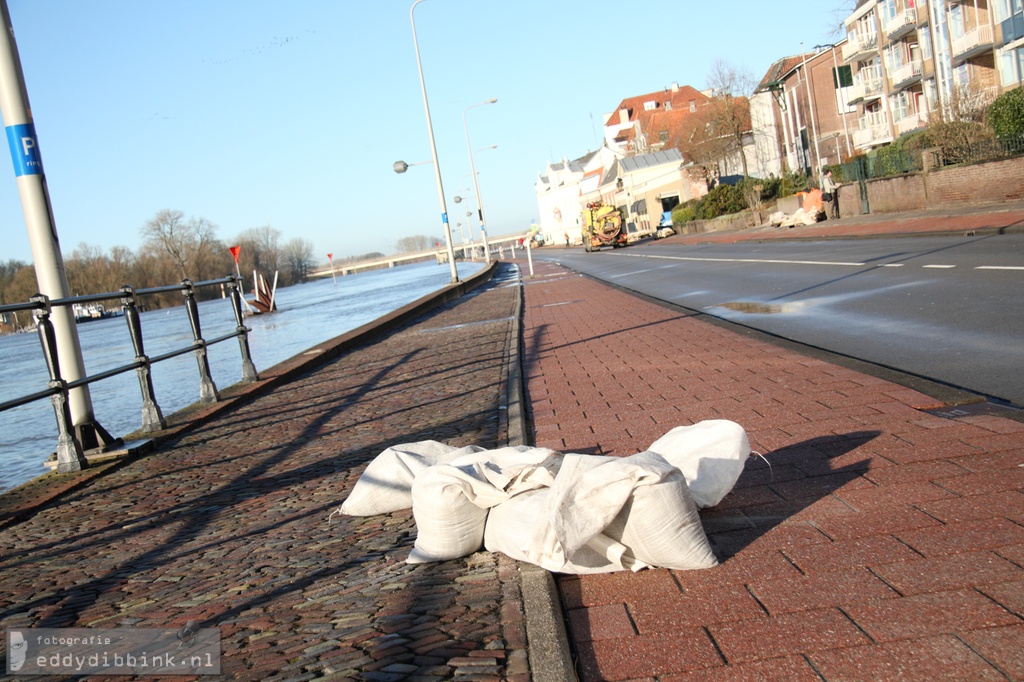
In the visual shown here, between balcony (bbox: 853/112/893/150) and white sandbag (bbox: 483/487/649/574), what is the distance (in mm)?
61317

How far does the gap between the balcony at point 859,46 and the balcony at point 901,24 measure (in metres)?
4.22

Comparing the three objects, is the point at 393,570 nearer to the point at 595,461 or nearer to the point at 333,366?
the point at 595,461

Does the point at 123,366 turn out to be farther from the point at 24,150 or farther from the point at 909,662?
the point at 909,662

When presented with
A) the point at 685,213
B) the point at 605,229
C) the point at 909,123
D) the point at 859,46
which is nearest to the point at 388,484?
the point at 909,123

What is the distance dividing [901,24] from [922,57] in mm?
2339

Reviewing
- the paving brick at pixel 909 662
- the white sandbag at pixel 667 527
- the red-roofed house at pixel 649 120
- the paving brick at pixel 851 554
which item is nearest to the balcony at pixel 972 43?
the paving brick at pixel 851 554

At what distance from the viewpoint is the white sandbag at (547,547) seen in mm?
3553

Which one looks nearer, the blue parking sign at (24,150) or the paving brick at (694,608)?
the paving brick at (694,608)

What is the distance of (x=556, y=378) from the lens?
9039 millimetres

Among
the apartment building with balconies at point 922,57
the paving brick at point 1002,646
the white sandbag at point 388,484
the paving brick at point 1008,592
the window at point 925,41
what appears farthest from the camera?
the window at point 925,41

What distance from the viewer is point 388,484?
186 inches

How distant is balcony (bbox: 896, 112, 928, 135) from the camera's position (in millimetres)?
52094

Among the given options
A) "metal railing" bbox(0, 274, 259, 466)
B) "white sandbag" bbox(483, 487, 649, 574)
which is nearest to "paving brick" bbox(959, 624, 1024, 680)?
"white sandbag" bbox(483, 487, 649, 574)

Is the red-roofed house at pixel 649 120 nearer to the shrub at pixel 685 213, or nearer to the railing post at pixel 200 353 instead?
the shrub at pixel 685 213
